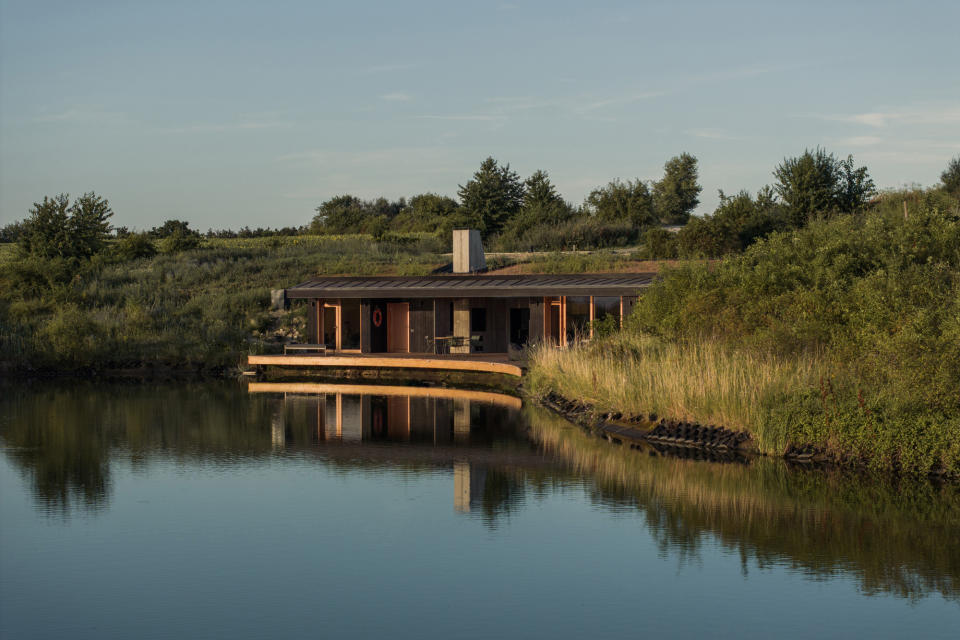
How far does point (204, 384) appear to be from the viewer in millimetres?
27625

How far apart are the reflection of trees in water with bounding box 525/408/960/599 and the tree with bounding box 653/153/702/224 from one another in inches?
2169

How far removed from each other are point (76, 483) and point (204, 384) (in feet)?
47.0

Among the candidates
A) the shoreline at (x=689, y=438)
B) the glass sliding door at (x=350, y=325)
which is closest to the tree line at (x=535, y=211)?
the glass sliding door at (x=350, y=325)

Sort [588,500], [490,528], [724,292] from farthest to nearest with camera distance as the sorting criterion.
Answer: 1. [724,292]
2. [588,500]
3. [490,528]

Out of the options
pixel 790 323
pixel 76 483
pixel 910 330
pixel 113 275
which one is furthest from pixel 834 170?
pixel 76 483

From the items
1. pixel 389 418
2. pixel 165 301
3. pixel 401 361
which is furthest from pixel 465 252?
pixel 389 418

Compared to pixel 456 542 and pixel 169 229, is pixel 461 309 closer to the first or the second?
pixel 456 542

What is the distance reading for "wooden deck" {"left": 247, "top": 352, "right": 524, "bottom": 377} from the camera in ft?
86.3

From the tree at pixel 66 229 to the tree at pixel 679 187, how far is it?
32.7m

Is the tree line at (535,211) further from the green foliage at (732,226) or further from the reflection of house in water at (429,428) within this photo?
the reflection of house in water at (429,428)

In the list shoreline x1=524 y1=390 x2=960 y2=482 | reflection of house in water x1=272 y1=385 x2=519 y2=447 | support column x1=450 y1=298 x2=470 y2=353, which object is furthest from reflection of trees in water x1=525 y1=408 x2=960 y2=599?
support column x1=450 y1=298 x2=470 y2=353

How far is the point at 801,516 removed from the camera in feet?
36.3

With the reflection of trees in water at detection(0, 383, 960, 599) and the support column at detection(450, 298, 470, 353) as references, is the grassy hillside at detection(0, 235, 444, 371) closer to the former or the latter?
the support column at detection(450, 298, 470, 353)

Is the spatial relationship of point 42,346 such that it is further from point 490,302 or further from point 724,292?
point 724,292
